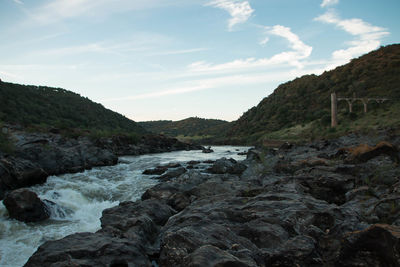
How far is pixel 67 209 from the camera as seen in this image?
10.8 m

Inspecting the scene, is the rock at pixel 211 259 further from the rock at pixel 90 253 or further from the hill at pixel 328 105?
the hill at pixel 328 105

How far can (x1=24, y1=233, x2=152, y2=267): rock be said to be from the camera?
13.7ft

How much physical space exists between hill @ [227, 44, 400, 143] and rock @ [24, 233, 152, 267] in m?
26.5

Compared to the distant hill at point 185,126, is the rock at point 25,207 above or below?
below

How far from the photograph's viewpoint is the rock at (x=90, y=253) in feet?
13.7

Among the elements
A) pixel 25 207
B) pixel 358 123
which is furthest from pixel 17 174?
pixel 358 123

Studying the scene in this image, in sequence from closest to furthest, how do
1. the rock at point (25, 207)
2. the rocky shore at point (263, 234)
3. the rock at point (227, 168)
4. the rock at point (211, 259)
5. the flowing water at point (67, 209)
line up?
1. the rock at point (211, 259)
2. the rocky shore at point (263, 234)
3. the flowing water at point (67, 209)
4. the rock at point (25, 207)
5. the rock at point (227, 168)

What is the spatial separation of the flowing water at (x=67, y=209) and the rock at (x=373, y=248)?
23.6ft

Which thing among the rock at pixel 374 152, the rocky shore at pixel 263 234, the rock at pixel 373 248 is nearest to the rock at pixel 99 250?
the rocky shore at pixel 263 234

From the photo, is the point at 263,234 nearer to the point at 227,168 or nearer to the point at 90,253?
the point at 90,253

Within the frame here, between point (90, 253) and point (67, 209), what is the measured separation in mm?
7535

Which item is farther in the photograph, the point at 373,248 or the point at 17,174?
the point at 17,174

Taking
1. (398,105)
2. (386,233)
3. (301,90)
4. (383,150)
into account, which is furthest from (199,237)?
(301,90)

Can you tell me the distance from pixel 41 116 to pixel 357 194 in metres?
52.5
